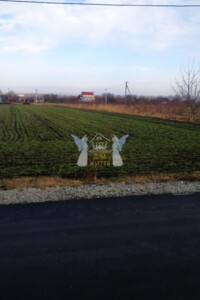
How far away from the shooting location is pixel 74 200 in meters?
8.09

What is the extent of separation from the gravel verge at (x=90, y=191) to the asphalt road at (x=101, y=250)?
1.72ft

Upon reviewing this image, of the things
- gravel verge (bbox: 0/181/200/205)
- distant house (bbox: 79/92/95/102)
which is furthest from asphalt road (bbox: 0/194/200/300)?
distant house (bbox: 79/92/95/102)

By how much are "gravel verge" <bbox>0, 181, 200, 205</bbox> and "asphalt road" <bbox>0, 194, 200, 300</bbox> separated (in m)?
0.52

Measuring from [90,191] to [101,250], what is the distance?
3.62 meters

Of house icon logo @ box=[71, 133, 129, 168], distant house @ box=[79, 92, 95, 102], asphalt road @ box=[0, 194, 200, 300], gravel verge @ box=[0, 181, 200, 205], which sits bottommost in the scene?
gravel verge @ box=[0, 181, 200, 205]

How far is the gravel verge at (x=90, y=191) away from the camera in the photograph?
823 cm

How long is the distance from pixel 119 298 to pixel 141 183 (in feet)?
19.9

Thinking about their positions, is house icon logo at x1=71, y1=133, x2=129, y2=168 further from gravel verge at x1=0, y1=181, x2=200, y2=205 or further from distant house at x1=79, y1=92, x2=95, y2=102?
distant house at x1=79, y1=92, x2=95, y2=102

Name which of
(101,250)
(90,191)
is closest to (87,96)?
(90,191)

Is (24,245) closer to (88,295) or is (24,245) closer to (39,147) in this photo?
(88,295)

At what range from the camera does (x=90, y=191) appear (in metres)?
8.86

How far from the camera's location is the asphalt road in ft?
13.6

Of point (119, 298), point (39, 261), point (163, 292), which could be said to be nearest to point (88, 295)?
point (119, 298)

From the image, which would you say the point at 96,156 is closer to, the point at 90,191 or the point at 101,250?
the point at 90,191
